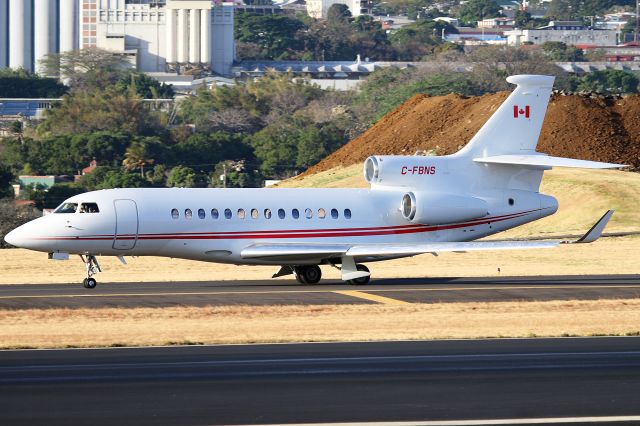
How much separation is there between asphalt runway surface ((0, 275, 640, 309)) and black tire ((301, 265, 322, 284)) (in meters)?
0.50

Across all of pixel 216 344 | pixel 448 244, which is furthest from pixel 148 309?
pixel 448 244

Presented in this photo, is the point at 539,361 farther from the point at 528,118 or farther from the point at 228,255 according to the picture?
the point at 528,118

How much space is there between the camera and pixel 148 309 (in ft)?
102

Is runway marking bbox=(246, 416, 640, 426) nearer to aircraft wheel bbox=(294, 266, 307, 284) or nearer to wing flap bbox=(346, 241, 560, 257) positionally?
wing flap bbox=(346, 241, 560, 257)

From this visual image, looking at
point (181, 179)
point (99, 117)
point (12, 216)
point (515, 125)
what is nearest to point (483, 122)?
point (181, 179)

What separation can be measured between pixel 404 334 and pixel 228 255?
10855 mm

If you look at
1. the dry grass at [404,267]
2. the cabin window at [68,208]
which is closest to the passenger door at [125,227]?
the cabin window at [68,208]

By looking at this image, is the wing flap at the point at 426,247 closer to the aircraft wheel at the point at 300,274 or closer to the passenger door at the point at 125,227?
the aircraft wheel at the point at 300,274

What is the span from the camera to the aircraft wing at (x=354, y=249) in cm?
3634

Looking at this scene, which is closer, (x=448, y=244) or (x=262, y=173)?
(x=448, y=244)

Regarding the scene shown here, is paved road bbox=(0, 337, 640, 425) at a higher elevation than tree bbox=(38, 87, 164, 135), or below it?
higher

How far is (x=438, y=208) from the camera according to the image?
1515 inches

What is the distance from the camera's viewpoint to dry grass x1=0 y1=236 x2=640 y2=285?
42.7m

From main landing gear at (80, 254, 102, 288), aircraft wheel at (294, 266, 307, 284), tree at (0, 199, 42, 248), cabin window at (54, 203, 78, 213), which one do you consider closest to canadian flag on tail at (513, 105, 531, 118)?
aircraft wheel at (294, 266, 307, 284)
